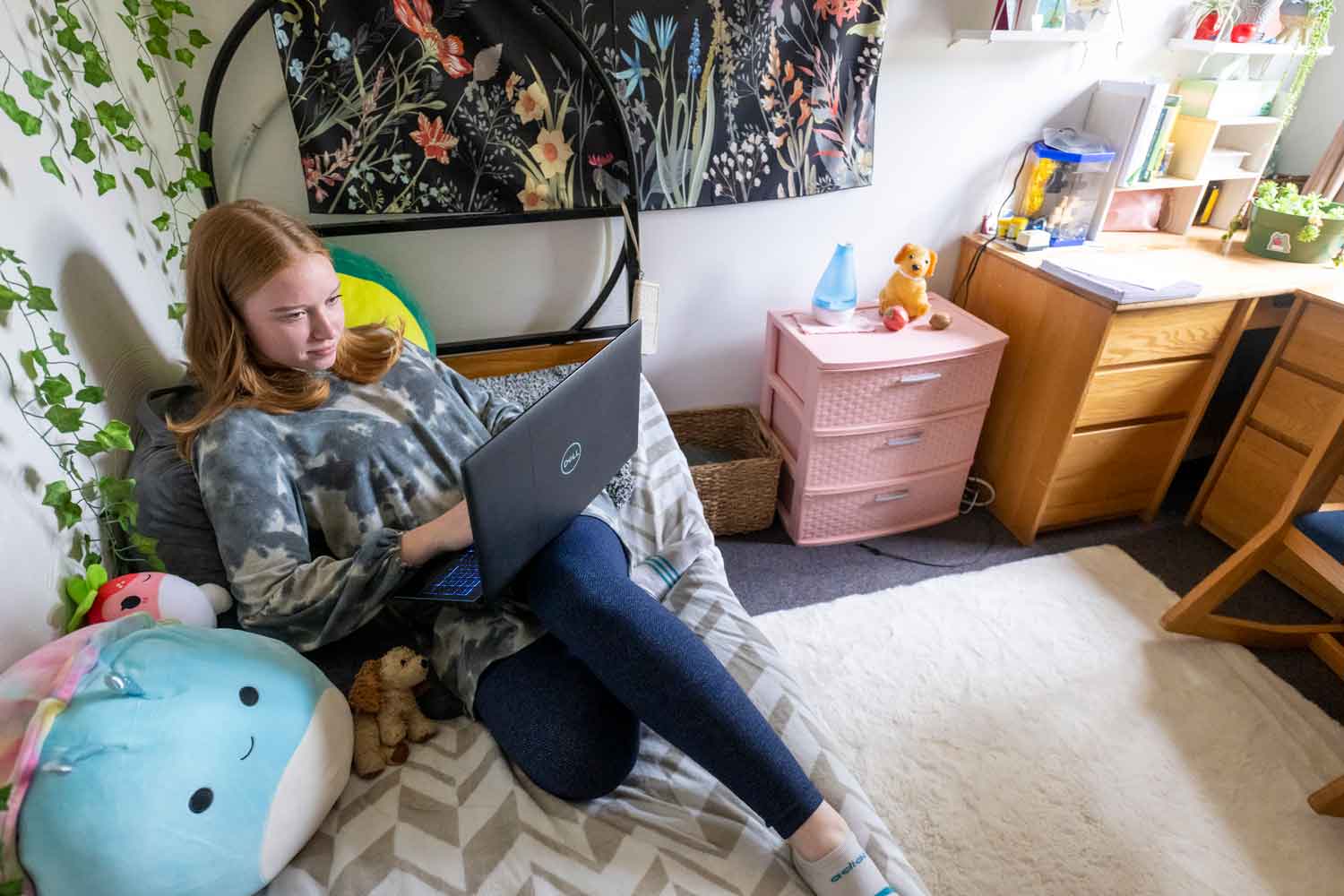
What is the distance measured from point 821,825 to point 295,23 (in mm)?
1732

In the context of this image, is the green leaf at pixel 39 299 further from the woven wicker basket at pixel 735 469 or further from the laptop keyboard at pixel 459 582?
the woven wicker basket at pixel 735 469

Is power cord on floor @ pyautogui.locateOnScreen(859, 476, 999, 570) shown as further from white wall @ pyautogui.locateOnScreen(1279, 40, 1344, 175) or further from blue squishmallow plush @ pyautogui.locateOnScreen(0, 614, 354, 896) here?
blue squishmallow plush @ pyautogui.locateOnScreen(0, 614, 354, 896)

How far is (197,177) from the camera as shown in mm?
1439

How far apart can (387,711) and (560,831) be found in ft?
0.96

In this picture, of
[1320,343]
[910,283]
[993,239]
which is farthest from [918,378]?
[1320,343]

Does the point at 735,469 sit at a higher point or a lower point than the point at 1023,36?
lower

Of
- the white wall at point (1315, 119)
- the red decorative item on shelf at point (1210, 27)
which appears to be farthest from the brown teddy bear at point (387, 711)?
the white wall at point (1315, 119)

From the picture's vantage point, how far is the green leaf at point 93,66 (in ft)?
3.52

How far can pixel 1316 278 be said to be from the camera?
1.80m

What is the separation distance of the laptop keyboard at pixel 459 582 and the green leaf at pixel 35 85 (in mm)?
827

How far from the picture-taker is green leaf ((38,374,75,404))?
849 millimetres

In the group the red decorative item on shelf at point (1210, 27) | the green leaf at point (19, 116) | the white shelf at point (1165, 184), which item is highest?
the red decorative item on shelf at point (1210, 27)

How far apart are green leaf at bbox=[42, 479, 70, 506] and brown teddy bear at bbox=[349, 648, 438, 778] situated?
16.6 inches

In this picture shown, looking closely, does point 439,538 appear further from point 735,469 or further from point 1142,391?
point 1142,391
